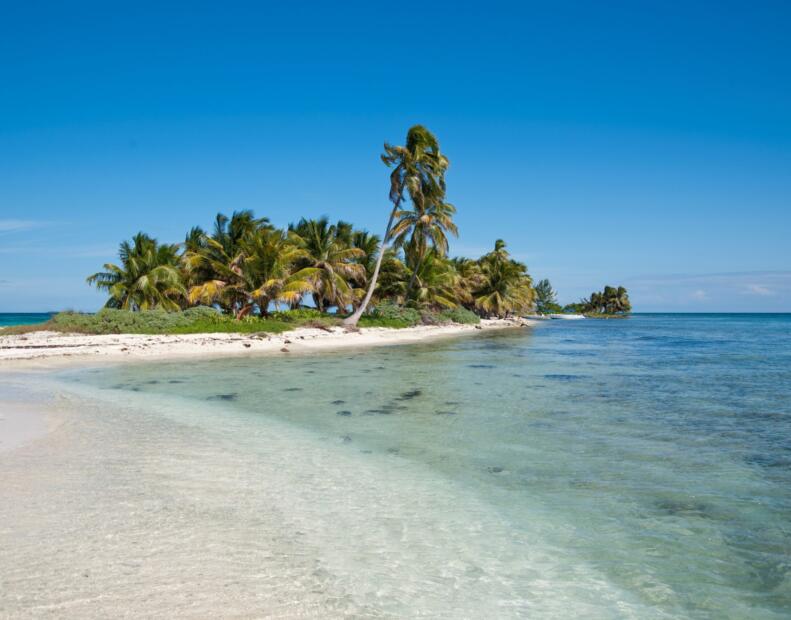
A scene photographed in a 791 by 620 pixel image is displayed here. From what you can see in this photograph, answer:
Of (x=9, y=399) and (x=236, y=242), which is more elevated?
(x=236, y=242)

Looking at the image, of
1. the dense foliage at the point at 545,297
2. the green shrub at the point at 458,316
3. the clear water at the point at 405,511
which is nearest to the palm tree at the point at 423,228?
the green shrub at the point at 458,316

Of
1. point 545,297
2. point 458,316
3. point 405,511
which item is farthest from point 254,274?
point 545,297

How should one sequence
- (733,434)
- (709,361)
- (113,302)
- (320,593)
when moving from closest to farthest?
(320,593), (733,434), (709,361), (113,302)

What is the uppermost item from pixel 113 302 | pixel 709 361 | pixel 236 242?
pixel 236 242

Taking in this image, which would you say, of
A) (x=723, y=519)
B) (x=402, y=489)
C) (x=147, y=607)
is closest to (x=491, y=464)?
(x=402, y=489)

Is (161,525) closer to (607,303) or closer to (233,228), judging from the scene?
(233,228)

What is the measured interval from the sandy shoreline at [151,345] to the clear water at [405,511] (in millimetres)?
11182

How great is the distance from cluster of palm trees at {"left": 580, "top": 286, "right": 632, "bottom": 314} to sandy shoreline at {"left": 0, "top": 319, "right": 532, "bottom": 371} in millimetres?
108894

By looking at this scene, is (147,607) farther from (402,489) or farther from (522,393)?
(522,393)

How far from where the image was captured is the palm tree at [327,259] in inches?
1411

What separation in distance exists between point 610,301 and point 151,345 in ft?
404

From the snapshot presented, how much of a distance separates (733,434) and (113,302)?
32.3m

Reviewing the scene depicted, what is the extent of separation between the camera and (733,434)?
28.3 feet

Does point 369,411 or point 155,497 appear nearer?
point 155,497
